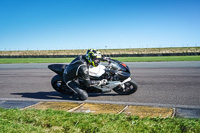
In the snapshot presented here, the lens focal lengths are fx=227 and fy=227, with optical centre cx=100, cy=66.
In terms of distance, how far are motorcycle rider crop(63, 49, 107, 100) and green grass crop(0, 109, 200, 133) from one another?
2.11 metres

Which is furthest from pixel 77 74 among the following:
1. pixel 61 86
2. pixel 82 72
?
pixel 61 86

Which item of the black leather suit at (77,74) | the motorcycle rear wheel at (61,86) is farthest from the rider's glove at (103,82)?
the motorcycle rear wheel at (61,86)

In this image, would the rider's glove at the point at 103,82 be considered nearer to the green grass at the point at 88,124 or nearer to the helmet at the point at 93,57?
the helmet at the point at 93,57

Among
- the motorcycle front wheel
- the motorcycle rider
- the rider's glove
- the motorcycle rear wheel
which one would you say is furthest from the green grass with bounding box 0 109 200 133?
the motorcycle rear wheel

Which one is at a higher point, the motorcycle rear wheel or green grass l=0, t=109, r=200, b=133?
the motorcycle rear wheel

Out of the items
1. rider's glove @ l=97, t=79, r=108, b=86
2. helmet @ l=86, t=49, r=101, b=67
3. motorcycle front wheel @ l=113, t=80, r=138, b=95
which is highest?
helmet @ l=86, t=49, r=101, b=67

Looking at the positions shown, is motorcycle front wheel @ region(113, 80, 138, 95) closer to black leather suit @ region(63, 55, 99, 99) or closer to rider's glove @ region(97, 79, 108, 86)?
rider's glove @ region(97, 79, 108, 86)

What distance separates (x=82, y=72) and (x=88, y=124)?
2.75m

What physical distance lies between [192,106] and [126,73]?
208 centimetres

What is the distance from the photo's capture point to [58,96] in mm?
7215

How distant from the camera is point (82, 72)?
21.2ft

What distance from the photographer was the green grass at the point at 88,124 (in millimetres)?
3621

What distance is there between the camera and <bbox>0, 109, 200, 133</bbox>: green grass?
3621 millimetres

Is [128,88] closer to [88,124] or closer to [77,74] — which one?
[77,74]
